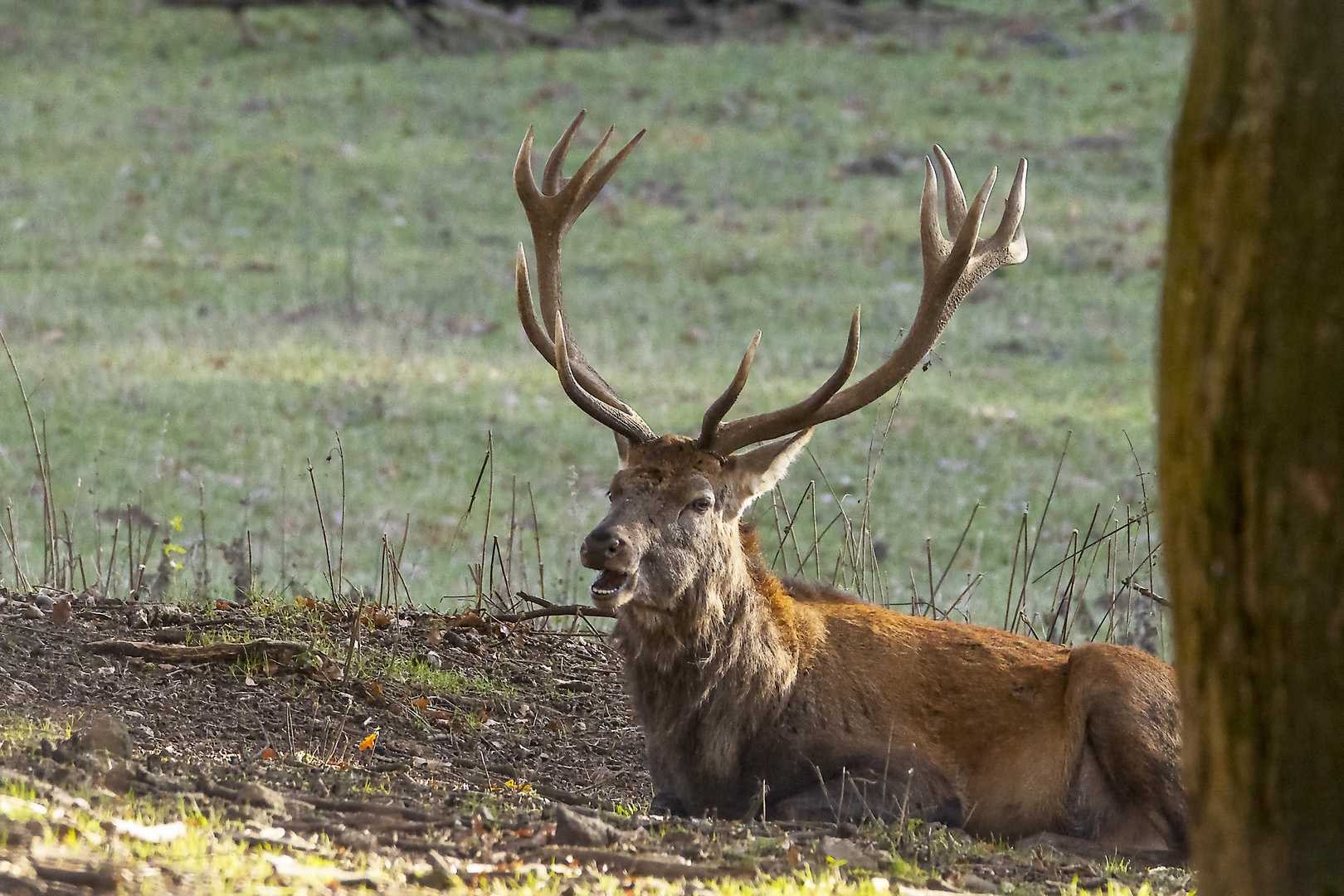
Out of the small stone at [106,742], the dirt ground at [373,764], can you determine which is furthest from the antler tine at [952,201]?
the small stone at [106,742]

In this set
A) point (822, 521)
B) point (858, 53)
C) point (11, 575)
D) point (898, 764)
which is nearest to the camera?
point (898, 764)

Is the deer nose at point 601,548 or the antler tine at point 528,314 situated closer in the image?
the deer nose at point 601,548

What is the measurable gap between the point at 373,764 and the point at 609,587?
3.53 ft

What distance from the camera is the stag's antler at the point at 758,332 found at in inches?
209

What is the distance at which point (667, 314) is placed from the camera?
16562mm

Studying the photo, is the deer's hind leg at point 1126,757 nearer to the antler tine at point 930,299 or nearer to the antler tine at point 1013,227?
the antler tine at point 930,299

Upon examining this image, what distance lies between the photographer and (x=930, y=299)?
5.50m

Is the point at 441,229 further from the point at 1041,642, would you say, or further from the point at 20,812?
the point at 20,812

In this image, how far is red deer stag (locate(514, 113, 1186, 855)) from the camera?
516cm

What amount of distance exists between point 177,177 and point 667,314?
719cm

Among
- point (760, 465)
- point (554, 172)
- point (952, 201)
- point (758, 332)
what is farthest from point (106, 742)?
point (952, 201)

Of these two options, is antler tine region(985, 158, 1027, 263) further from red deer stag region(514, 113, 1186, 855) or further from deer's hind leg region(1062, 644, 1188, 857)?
deer's hind leg region(1062, 644, 1188, 857)

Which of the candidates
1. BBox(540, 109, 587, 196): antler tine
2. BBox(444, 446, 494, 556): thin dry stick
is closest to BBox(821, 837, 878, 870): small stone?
BBox(444, 446, 494, 556): thin dry stick

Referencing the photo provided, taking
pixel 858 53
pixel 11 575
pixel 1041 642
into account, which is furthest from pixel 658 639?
pixel 858 53
